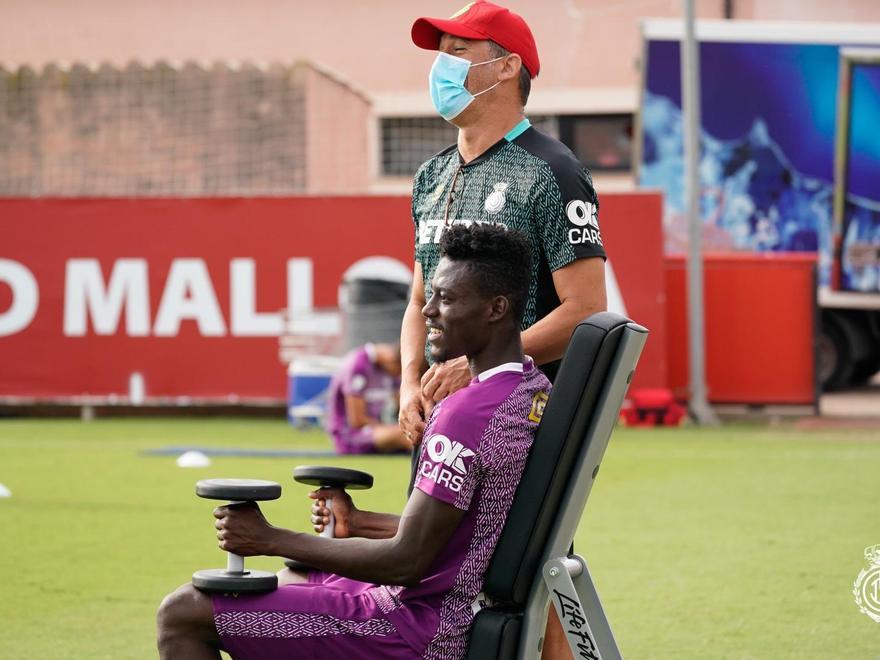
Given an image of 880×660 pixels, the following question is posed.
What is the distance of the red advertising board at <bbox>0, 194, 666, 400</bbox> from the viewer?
15781 mm

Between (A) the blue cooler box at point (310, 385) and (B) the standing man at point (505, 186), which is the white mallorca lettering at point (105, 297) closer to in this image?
(A) the blue cooler box at point (310, 385)

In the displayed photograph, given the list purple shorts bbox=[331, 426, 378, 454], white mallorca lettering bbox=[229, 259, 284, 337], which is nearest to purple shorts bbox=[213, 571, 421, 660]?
purple shorts bbox=[331, 426, 378, 454]

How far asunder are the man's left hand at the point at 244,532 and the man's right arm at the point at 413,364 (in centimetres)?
83

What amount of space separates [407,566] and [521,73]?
5.45 feet

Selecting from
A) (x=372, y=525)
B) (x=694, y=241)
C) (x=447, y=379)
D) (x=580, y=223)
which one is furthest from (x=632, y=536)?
(x=694, y=241)

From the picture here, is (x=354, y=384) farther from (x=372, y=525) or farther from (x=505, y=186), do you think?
(x=372, y=525)

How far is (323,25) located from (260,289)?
40.8 feet

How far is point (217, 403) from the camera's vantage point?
16094mm

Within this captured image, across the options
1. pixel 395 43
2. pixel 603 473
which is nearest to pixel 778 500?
pixel 603 473

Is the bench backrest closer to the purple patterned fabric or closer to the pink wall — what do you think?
the purple patterned fabric

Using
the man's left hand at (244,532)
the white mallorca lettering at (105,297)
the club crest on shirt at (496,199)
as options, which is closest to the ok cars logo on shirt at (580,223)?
the club crest on shirt at (496,199)

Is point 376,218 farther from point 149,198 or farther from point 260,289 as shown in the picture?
point 149,198

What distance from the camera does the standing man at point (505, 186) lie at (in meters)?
4.33

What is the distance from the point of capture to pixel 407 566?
3.51 m
